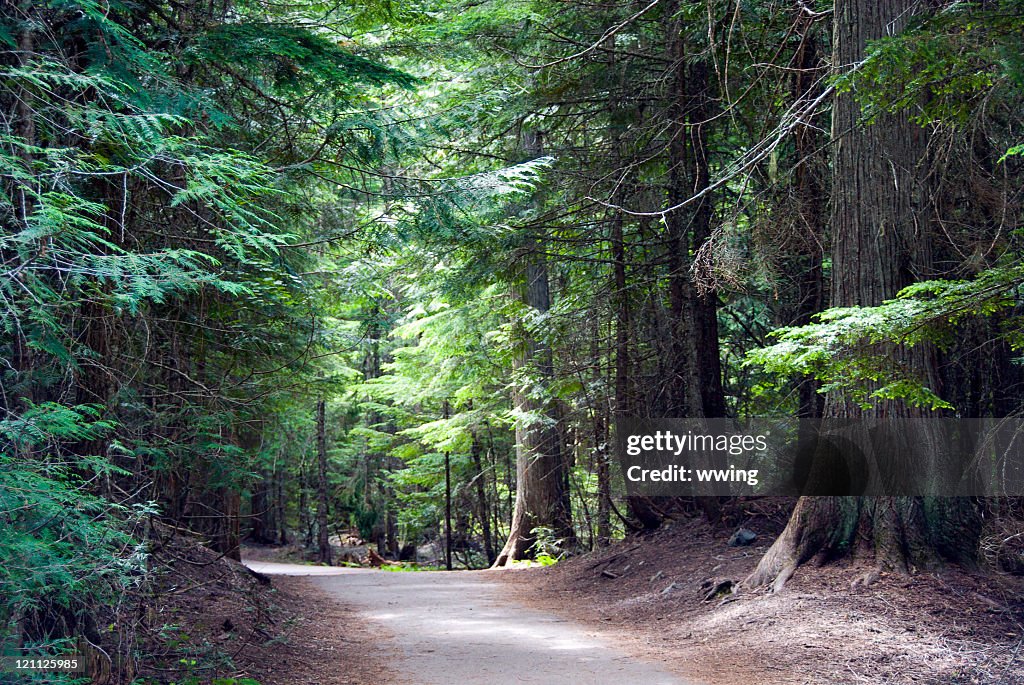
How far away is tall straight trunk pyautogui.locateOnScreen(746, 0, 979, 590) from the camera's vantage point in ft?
27.5

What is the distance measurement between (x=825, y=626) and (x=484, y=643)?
11.0 ft

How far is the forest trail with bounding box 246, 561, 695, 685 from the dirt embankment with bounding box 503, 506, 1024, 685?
515mm

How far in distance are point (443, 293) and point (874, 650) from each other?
8048 millimetres

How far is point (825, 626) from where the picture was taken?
7.27 m

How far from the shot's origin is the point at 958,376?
9.95 m

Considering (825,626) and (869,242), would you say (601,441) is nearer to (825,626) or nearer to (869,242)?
(869,242)

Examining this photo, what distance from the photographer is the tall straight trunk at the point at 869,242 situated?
8.38 m

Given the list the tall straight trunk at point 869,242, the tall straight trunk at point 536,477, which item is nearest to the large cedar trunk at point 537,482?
the tall straight trunk at point 536,477

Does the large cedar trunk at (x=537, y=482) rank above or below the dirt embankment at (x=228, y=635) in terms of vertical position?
above

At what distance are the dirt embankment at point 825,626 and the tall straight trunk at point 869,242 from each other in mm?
449

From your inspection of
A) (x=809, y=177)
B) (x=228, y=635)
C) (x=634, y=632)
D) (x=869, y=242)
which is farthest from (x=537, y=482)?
(x=869, y=242)

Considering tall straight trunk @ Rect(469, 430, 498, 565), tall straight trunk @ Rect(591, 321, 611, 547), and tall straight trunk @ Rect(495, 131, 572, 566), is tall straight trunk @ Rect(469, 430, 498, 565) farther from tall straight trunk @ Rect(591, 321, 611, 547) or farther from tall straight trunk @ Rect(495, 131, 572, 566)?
tall straight trunk @ Rect(591, 321, 611, 547)

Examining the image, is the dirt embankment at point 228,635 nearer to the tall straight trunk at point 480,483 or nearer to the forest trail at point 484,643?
the forest trail at point 484,643

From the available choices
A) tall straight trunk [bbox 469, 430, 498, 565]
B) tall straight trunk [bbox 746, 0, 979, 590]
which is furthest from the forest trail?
tall straight trunk [bbox 469, 430, 498, 565]
